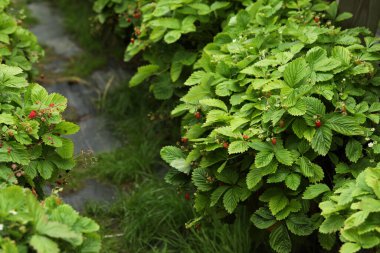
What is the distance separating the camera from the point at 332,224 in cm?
247

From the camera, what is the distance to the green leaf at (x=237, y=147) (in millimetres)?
2875

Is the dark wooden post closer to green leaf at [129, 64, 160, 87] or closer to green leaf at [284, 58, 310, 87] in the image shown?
green leaf at [284, 58, 310, 87]

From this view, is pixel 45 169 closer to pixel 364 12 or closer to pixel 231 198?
pixel 231 198

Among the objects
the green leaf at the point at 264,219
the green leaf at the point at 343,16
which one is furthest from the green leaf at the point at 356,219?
the green leaf at the point at 343,16

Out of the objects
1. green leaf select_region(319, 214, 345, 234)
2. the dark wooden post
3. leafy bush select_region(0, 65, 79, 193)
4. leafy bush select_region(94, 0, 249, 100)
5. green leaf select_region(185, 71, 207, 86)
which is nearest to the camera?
green leaf select_region(319, 214, 345, 234)

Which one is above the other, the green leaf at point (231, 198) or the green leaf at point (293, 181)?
the green leaf at point (293, 181)

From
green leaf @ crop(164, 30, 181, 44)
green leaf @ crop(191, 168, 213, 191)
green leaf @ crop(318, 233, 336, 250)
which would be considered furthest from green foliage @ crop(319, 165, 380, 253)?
green leaf @ crop(164, 30, 181, 44)

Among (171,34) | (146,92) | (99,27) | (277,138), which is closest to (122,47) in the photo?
(99,27)

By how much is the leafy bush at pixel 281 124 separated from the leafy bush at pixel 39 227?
101 cm

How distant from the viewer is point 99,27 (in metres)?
5.91

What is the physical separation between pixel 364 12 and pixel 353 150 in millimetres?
1145

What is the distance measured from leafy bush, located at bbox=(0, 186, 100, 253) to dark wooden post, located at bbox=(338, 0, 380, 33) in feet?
7.79

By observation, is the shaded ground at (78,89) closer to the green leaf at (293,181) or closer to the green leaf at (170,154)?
the green leaf at (170,154)

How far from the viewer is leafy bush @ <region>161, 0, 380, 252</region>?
115 inches
